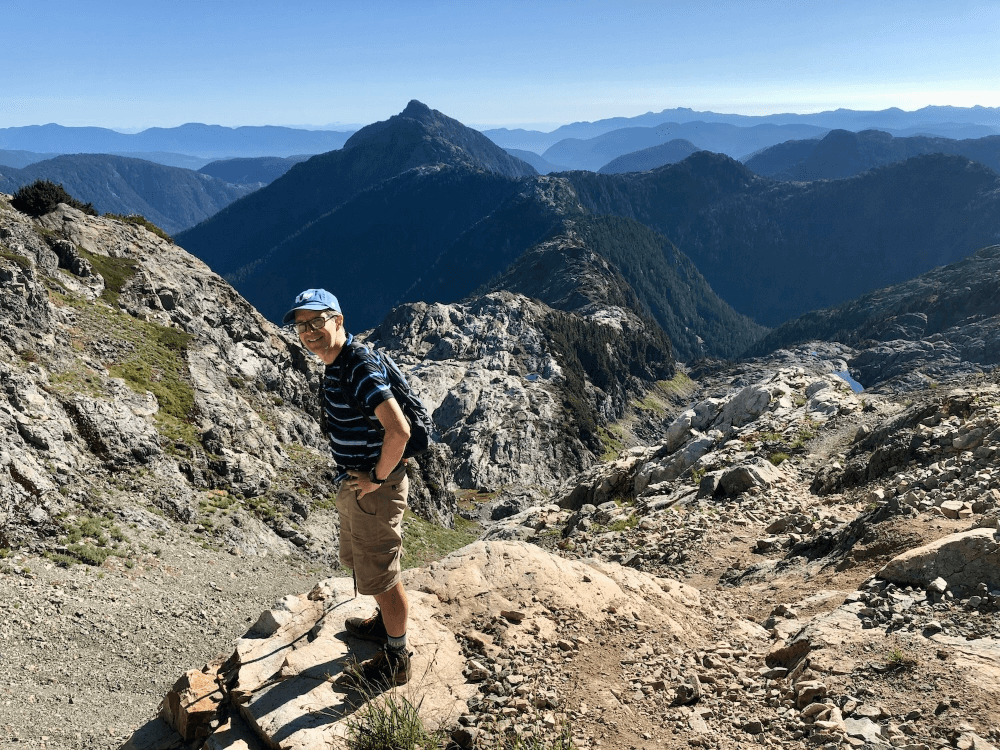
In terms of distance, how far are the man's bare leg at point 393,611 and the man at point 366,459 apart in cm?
1

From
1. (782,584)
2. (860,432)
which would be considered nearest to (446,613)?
(782,584)

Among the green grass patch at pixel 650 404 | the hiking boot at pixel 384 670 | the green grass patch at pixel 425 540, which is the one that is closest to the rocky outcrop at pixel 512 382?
the green grass patch at pixel 650 404

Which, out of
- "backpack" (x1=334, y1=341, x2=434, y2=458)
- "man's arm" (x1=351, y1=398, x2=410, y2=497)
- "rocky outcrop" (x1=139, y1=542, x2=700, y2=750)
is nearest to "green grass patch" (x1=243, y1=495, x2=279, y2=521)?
"rocky outcrop" (x1=139, y1=542, x2=700, y2=750)

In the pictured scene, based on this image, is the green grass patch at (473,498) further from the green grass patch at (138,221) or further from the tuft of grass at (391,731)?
the tuft of grass at (391,731)

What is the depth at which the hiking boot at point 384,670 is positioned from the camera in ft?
21.6

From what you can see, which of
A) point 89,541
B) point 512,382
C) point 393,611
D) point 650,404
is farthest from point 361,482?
point 650,404

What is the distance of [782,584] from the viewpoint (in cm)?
1094

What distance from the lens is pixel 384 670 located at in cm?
670

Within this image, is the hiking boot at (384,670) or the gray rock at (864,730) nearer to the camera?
the gray rock at (864,730)

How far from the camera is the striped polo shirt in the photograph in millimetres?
6098

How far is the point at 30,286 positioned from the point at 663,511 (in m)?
30.2

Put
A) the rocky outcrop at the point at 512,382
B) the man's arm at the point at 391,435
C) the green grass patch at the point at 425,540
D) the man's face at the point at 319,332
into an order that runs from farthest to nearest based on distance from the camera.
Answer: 1. the rocky outcrop at the point at 512,382
2. the green grass patch at the point at 425,540
3. the man's face at the point at 319,332
4. the man's arm at the point at 391,435

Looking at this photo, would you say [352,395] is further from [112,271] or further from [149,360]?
[112,271]

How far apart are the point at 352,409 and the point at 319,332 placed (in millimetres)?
839
